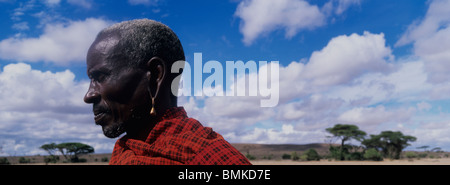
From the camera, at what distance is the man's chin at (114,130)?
2.66 metres

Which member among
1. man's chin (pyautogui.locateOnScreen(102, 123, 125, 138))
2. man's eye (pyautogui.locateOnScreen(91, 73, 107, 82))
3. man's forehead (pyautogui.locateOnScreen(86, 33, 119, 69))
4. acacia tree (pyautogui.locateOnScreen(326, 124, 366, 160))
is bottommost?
man's chin (pyautogui.locateOnScreen(102, 123, 125, 138))

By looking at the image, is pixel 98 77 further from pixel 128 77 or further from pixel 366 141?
pixel 366 141

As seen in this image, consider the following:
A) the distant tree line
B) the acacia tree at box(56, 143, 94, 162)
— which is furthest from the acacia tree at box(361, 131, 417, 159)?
the acacia tree at box(56, 143, 94, 162)

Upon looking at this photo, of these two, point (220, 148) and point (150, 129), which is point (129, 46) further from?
point (220, 148)

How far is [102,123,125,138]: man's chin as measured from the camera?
2.66 metres

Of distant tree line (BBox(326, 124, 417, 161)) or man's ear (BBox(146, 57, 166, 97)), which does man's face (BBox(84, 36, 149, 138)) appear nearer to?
man's ear (BBox(146, 57, 166, 97))

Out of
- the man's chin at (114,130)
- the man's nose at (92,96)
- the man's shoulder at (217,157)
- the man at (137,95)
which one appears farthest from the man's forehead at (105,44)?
the man's shoulder at (217,157)

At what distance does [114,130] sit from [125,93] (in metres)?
0.30

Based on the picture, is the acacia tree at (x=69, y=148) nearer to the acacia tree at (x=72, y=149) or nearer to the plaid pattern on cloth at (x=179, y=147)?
the acacia tree at (x=72, y=149)

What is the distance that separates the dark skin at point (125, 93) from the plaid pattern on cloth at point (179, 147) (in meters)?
0.11

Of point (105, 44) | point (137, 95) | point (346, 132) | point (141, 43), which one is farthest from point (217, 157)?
point (346, 132)

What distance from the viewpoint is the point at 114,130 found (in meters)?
2.67
